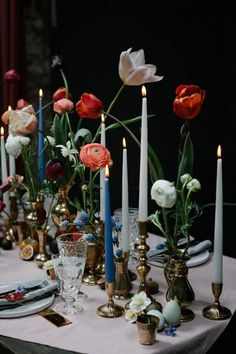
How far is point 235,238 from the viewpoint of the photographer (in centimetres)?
250

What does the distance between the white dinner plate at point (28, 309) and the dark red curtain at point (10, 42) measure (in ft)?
5.70

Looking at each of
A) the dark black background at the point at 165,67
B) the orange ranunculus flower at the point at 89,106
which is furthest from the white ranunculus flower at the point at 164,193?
the dark black background at the point at 165,67

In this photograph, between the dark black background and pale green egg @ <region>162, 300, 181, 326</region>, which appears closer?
pale green egg @ <region>162, 300, 181, 326</region>

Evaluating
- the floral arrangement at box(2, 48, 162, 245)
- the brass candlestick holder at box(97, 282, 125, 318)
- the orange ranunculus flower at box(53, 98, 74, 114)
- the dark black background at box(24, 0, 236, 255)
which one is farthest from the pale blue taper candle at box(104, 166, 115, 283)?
the dark black background at box(24, 0, 236, 255)

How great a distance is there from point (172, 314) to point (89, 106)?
54cm

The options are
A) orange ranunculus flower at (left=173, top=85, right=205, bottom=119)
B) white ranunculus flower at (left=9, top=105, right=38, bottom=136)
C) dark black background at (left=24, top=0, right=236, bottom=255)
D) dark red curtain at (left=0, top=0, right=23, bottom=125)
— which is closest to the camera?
orange ranunculus flower at (left=173, top=85, right=205, bottom=119)

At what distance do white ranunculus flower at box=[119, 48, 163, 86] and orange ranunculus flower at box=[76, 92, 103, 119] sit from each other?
101 mm

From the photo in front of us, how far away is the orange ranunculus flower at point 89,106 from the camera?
1400mm

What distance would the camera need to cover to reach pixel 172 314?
3.94 ft

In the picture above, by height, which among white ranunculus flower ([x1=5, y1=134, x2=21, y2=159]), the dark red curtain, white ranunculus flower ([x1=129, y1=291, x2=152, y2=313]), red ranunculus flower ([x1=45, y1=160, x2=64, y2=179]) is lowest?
white ranunculus flower ([x1=129, y1=291, x2=152, y2=313])

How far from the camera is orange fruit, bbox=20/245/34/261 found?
5.48 feet

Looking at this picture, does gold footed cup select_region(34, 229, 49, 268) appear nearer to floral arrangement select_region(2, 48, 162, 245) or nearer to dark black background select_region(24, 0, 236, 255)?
floral arrangement select_region(2, 48, 162, 245)

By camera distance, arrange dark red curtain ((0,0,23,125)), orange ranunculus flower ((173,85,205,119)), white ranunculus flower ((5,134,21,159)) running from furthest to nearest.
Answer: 1. dark red curtain ((0,0,23,125))
2. white ranunculus flower ((5,134,21,159))
3. orange ranunculus flower ((173,85,205,119))

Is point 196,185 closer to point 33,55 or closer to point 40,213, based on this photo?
point 40,213
